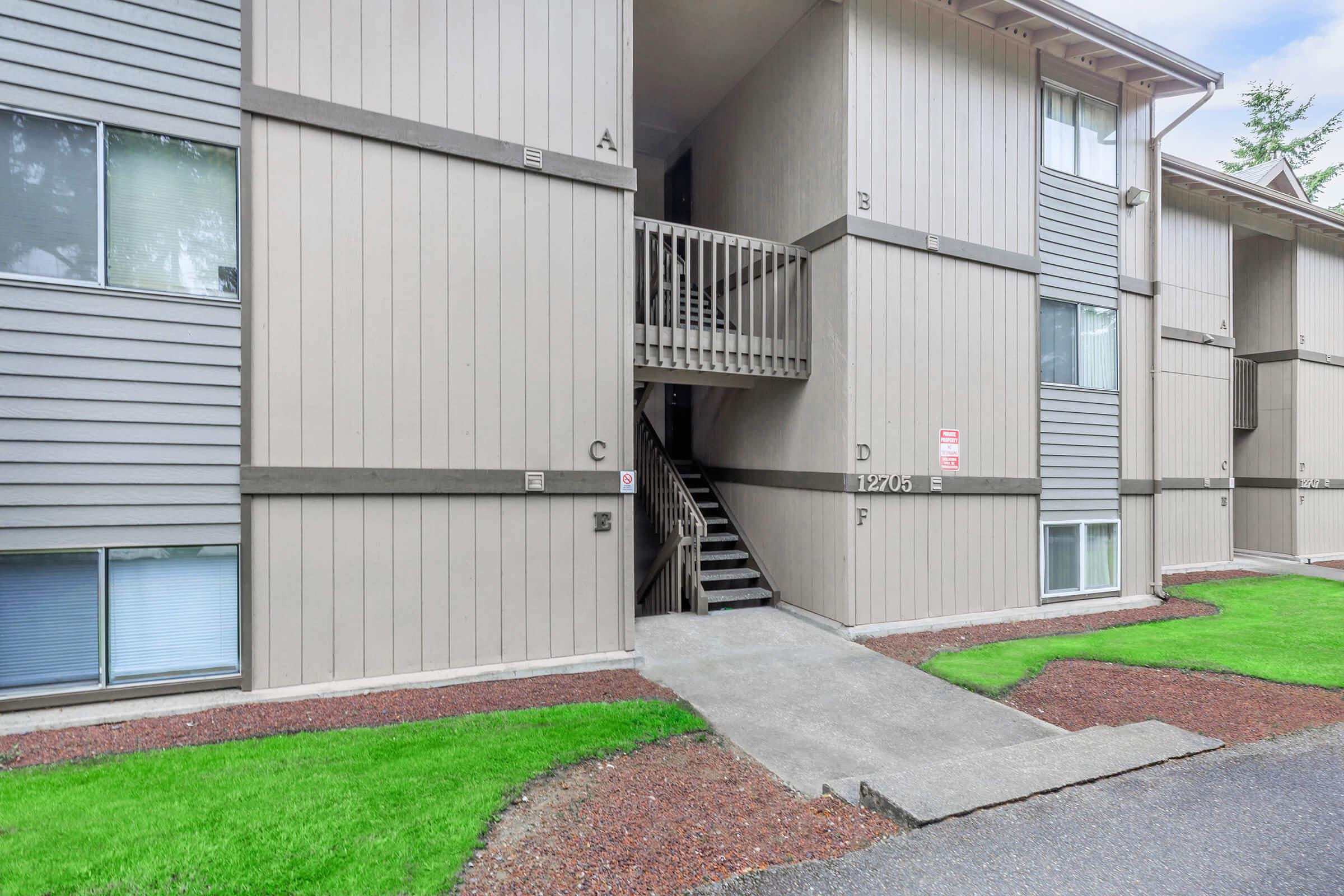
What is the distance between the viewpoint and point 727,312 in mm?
7684

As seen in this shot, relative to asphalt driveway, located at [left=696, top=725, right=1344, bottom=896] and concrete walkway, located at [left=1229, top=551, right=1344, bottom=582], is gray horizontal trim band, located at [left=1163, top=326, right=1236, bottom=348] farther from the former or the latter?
asphalt driveway, located at [left=696, top=725, right=1344, bottom=896]

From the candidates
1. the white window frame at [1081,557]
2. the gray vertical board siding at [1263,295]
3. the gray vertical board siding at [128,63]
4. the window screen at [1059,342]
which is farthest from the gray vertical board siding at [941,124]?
the gray vertical board siding at [1263,295]

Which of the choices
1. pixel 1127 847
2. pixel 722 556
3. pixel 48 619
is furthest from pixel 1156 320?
→ pixel 48 619

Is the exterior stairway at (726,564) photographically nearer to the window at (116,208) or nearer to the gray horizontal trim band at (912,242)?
the gray horizontal trim band at (912,242)

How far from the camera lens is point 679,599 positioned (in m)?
7.81

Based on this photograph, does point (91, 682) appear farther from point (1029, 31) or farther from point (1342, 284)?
point (1342, 284)

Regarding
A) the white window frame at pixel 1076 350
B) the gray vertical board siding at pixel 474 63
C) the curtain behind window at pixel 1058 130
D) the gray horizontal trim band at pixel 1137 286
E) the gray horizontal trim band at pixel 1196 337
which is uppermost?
the curtain behind window at pixel 1058 130

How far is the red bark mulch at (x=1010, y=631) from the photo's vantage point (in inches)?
256

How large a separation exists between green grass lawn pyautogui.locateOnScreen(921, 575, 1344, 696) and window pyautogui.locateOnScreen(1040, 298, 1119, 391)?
121 inches

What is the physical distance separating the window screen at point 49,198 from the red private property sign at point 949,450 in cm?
757

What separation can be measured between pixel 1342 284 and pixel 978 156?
453 inches

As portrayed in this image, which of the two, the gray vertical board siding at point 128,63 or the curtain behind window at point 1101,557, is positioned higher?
the gray vertical board siding at point 128,63

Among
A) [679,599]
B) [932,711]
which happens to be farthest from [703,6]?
[932,711]

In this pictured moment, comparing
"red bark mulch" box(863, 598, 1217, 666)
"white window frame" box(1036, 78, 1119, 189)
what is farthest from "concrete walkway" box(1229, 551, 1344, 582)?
"white window frame" box(1036, 78, 1119, 189)
